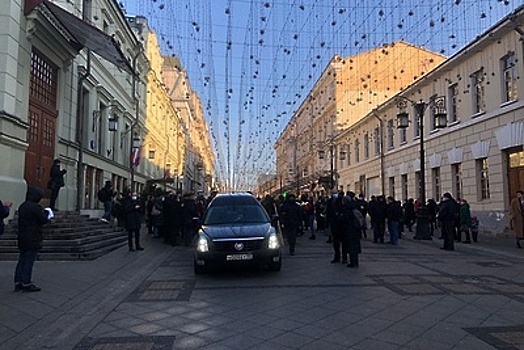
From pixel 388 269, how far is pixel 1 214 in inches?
319

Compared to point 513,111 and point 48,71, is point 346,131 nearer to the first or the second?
point 513,111

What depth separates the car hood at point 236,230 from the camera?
9.93 m

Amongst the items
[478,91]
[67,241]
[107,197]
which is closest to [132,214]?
[67,241]

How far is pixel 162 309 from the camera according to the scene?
23.4 ft

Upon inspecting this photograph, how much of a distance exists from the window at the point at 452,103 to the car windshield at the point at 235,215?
17153mm

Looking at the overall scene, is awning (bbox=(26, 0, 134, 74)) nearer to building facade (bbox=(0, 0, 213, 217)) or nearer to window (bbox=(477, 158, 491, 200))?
building facade (bbox=(0, 0, 213, 217))

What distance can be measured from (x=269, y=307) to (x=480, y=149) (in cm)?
1780

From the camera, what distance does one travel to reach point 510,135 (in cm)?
1912

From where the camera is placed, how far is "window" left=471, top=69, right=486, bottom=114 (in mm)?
21894

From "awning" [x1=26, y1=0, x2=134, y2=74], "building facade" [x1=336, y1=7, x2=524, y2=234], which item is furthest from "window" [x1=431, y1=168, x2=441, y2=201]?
"awning" [x1=26, y1=0, x2=134, y2=74]

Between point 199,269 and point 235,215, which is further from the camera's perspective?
point 235,215

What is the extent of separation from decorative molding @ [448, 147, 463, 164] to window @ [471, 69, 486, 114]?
7.43 ft

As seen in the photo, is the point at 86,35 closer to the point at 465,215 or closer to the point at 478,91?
the point at 465,215

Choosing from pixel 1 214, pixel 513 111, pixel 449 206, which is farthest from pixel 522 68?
pixel 1 214
